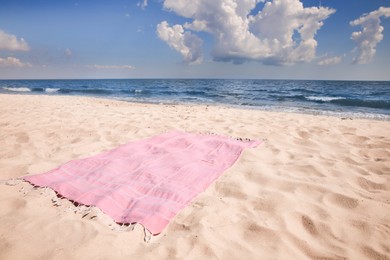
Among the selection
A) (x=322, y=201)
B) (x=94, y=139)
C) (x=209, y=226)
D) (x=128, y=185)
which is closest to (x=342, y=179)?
(x=322, y=201)

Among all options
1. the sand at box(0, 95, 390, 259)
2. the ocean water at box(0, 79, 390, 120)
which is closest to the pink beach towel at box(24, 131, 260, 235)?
the sand at box(0, 95, 390, 259)

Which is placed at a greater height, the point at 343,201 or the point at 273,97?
the point at 273,97

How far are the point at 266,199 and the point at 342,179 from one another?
1.16 metres

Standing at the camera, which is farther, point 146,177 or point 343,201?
point 146,177

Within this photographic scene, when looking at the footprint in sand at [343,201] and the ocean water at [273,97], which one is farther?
the ocean water at [273,97]

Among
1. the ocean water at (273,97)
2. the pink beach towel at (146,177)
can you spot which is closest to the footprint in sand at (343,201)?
the pink beach towel at (146,177)

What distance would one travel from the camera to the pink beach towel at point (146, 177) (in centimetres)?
219

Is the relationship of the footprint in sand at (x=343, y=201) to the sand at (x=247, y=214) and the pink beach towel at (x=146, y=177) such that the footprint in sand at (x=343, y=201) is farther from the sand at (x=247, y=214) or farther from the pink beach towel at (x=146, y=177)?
the pink beach towel at (x=146, y=177)

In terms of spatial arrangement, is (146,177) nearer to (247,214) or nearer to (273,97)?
Answer: (247,214)

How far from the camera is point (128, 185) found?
2584 mm

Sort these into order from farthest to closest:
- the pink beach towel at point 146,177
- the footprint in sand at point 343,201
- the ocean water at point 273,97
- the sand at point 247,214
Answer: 1. the ocean water at point 273,97
2. the footprint in sand at point 343,201
3. the pink beach towel at point 146,177
4. the sand at point 247,214

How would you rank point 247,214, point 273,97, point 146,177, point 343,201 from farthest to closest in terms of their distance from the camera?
point 273,97
point 146,177
point 343,201
point 247,214

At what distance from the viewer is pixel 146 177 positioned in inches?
110

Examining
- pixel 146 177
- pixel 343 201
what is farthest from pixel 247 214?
pixel 146 177
